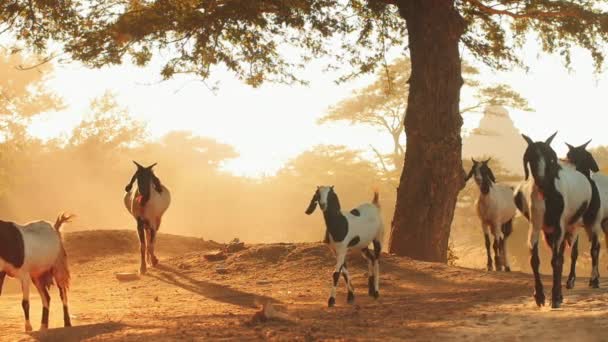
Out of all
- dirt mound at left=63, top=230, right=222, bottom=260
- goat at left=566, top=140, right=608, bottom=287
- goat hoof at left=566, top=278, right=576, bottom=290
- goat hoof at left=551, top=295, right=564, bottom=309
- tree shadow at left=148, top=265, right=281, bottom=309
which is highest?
goat at left=566, top=140, right=608, bottom=287

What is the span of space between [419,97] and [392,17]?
4055 millimetres

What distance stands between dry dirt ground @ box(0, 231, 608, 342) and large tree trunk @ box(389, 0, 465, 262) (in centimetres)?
119

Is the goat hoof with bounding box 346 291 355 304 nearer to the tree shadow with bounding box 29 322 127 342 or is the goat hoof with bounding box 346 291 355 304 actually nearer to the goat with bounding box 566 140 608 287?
the tree shadow with bounding box 29 322 127 342

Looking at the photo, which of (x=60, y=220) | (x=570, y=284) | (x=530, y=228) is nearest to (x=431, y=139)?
(x=570, y=284)

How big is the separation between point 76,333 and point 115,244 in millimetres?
12462

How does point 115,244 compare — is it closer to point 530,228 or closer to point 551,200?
point 530,228

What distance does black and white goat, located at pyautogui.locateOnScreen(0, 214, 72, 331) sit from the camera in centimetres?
1032

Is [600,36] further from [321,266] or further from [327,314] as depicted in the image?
[327,314]

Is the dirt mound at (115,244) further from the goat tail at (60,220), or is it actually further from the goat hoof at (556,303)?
the goat hoof at (556,303)

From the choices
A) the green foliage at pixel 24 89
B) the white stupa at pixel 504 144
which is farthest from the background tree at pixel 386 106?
the white stupa at pixel 504 144

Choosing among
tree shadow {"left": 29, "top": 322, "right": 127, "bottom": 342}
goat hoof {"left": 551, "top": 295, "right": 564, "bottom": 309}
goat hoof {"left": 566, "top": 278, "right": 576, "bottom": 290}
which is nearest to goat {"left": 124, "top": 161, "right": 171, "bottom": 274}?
tree shadow {"left": 29, "top": 322, "right": 127, "bottom": 342}

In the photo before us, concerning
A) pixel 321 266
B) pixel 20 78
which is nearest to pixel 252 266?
pixel 321 266

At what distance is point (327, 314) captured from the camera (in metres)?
9.97

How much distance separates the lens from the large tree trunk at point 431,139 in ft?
52.3
